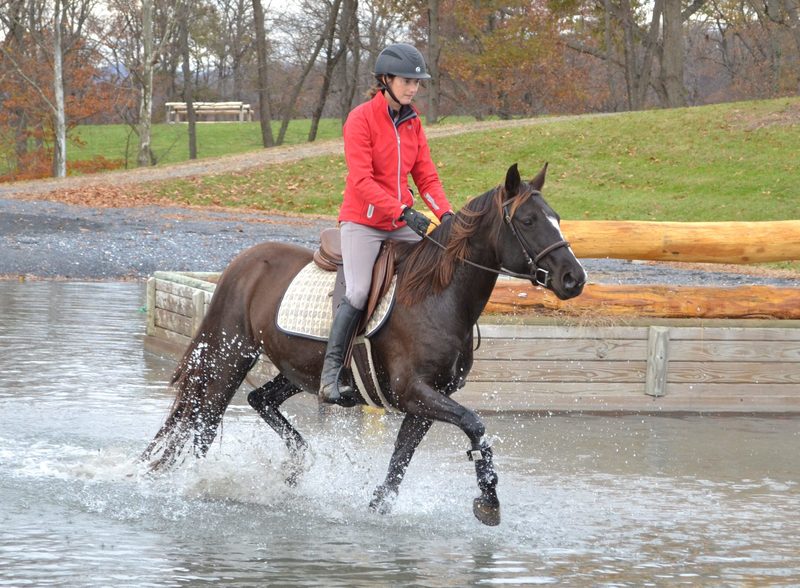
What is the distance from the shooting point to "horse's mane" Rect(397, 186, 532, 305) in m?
6.61

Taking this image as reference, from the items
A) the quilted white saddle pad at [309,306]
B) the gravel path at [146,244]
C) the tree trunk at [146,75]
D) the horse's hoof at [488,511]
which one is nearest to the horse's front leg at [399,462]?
the horse's hoof at [488,511]

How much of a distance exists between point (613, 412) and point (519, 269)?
14.5 ft

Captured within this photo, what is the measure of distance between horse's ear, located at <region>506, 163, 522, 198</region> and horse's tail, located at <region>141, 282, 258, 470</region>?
2.30 meters

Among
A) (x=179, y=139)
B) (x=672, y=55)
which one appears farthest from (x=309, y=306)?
(x=179, y=139)

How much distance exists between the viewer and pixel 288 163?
115 ft

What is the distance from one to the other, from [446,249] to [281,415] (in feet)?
6.69

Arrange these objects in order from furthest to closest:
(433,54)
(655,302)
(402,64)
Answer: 1. (433,54)
2. (655,302)
3. (402,64)

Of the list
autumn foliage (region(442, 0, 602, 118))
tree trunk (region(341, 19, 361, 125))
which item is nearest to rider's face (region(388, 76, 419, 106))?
tree trunk (region(341, 19, 361, 125))

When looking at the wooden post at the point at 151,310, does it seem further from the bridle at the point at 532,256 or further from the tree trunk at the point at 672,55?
the tree trunk at the point at 672,55

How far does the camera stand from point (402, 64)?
690 centimetres

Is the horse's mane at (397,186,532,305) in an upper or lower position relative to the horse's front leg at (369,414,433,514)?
upper

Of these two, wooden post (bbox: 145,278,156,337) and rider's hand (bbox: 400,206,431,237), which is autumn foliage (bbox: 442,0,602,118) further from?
rider's hand (bbox: 400,206,431,237)

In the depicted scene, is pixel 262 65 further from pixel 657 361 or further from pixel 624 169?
pixel 657 361

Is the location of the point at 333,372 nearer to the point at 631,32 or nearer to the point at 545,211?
the point at 545,211
